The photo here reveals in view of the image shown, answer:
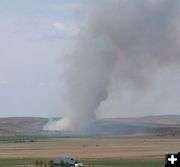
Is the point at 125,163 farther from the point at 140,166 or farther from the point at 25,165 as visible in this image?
the point at 25,165

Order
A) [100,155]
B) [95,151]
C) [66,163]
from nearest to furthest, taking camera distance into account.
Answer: [66,163] → [100,155] → [95,151]

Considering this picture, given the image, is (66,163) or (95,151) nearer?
(66,163)

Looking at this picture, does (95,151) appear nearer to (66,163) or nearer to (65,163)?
(65,163)

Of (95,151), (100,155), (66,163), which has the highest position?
(95,151)

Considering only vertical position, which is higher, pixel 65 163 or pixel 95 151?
pixel 95 151

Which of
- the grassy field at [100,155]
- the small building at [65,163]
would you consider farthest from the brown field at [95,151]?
the small building at [65,163]

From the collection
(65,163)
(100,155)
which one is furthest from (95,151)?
(65,163)

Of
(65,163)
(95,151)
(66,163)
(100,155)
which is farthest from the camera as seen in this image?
(95,151)

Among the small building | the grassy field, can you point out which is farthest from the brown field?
the small building

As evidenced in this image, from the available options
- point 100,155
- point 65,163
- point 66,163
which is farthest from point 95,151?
point 66,163

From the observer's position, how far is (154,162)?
8019 cm

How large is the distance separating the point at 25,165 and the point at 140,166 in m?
17.2

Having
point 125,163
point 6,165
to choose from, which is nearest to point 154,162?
point 125,163

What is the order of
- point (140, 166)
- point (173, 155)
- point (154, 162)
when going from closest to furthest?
point (173, 155), point (140, 166), point (154, 162)
